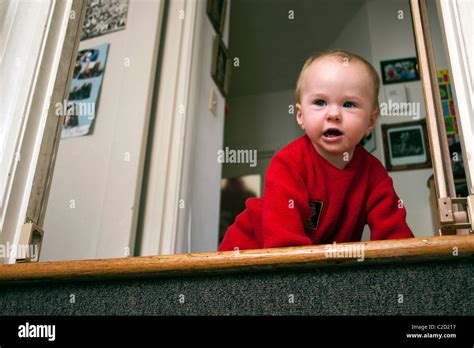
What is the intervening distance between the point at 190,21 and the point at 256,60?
2455mm

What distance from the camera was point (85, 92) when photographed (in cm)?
168

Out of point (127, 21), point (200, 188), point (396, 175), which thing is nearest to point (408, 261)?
point (200, 188)

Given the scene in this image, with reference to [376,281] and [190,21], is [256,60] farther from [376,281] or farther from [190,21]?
[376,281]

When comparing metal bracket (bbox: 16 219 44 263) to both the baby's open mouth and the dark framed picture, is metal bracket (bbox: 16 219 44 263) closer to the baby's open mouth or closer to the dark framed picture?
the baby's open mouth

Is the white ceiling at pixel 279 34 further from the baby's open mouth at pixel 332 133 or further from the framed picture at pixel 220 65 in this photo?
the baby's open mouth at pixel 332 133

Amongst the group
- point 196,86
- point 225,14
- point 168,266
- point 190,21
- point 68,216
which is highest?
point 225,14

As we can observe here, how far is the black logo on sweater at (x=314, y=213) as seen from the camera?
1070 mm

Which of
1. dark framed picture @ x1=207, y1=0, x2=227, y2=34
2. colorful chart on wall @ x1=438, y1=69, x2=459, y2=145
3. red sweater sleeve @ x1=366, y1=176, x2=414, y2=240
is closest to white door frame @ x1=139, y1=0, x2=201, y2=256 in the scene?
dark framed picture @ x1=207, y1=0, x2=227, y2=34

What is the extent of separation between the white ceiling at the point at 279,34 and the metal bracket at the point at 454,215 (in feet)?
9.87

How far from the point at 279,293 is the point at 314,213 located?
1.57 feet

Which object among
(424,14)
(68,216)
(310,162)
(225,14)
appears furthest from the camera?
(225,14)

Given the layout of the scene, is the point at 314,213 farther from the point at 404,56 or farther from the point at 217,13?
the point at 404,56

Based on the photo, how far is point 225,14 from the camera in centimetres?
222
